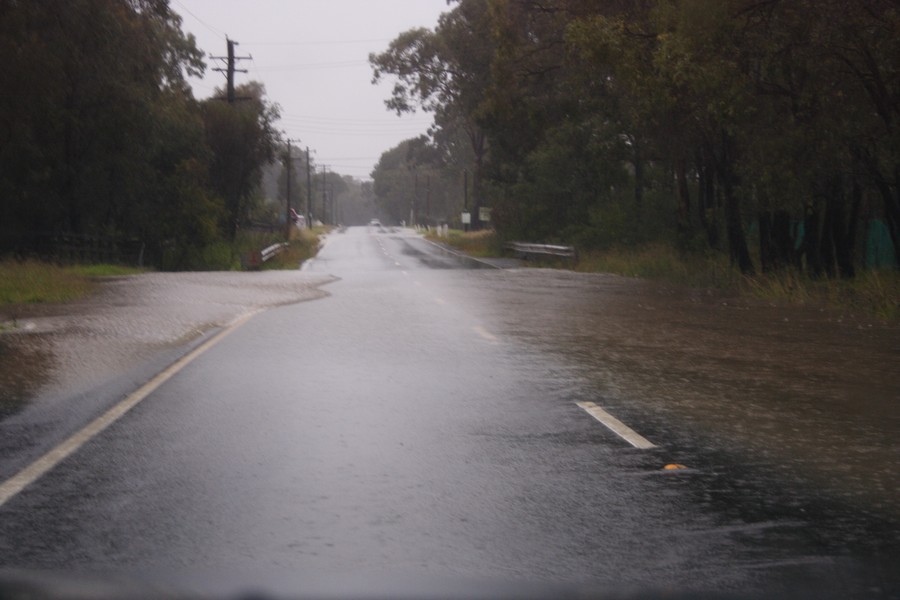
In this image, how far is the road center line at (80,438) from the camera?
700 cm

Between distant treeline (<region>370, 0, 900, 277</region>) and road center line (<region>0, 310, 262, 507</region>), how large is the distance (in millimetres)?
12169

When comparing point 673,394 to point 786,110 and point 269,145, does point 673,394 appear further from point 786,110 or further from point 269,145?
point 269,145

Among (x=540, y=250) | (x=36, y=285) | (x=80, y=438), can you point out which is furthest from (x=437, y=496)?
(x=540, y=250)

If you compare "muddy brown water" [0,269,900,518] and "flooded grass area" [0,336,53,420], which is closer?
"muddy brown water" [0,269,900,518]

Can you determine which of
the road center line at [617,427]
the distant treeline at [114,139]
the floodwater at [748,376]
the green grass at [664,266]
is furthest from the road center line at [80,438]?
the green grass at [664,266]

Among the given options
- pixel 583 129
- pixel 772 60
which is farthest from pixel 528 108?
pixel 772 60

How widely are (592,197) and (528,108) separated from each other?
39.6 feet

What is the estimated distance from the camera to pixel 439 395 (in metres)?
10.5

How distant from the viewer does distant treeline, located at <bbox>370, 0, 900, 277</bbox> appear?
2030 centimetres

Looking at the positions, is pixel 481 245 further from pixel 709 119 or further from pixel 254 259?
pixel 709 119

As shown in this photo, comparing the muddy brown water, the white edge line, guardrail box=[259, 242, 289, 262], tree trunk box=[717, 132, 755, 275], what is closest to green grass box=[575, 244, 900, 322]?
tree trunk box=[717, 132, 755, 275]

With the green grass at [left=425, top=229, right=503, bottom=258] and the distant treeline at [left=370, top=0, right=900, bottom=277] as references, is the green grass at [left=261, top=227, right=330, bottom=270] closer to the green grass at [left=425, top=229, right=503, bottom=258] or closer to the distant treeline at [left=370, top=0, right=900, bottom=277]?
the green grass at [left=425, top=229, right=503, bottom=258]

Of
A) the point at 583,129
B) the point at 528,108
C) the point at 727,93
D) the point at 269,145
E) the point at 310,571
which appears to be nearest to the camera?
the point at 310,571

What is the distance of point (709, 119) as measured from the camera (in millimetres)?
26719
